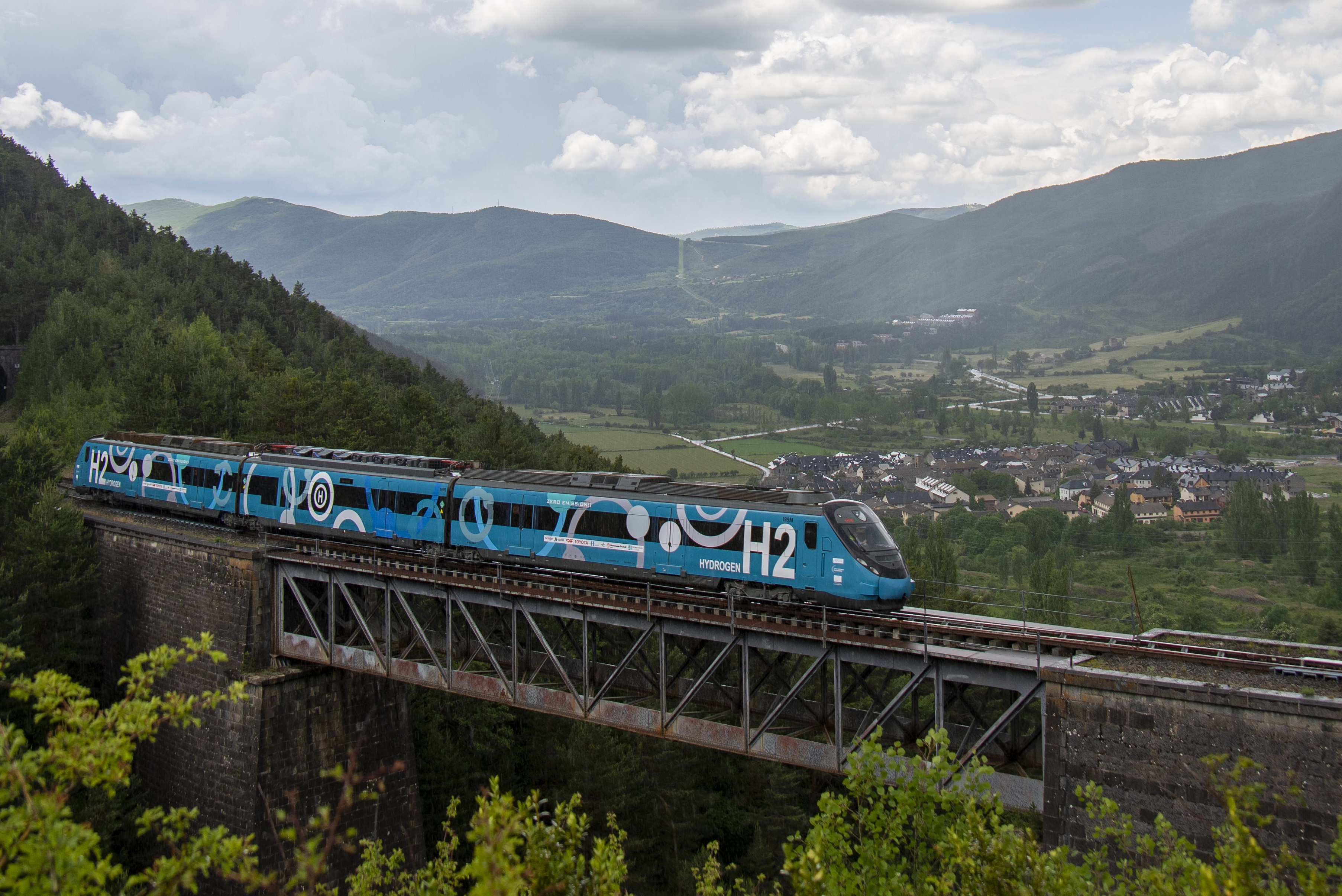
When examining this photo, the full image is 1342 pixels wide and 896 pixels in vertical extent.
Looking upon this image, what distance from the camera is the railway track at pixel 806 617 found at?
2123 cm

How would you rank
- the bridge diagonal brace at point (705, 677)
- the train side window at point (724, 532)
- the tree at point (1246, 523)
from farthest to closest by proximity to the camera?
the tree at point (1246, 523) < the train side window at point (724, 532) < the bridge diagonal brace at point (705, 677)

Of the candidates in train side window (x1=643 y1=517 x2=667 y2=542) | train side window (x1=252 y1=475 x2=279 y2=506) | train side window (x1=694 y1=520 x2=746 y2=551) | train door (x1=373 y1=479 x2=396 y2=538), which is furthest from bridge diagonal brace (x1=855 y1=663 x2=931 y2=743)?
train side window (x1=252 y1=475 x2=279 y2=506)

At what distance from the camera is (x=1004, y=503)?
5320 inches

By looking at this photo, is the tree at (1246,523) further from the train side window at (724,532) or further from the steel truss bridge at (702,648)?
the train side window at (724,532)

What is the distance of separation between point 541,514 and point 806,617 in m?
9.54

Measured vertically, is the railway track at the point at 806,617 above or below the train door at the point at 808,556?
below

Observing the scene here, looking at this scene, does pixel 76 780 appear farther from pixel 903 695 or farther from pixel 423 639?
pixel 423 639

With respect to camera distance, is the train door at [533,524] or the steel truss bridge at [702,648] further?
the train door at [533,524]

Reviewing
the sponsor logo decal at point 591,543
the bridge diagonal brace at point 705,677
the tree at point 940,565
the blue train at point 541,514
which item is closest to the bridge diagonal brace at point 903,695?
the blue train at point 541,514

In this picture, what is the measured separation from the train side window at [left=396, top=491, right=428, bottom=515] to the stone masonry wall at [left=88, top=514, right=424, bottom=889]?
475 cm

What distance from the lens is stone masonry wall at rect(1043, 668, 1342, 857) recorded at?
16734mm

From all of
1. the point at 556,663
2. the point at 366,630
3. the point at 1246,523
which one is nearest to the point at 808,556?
the point at 556,663

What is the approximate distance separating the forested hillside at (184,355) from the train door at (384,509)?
98.2 feet

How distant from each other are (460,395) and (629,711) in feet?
304
